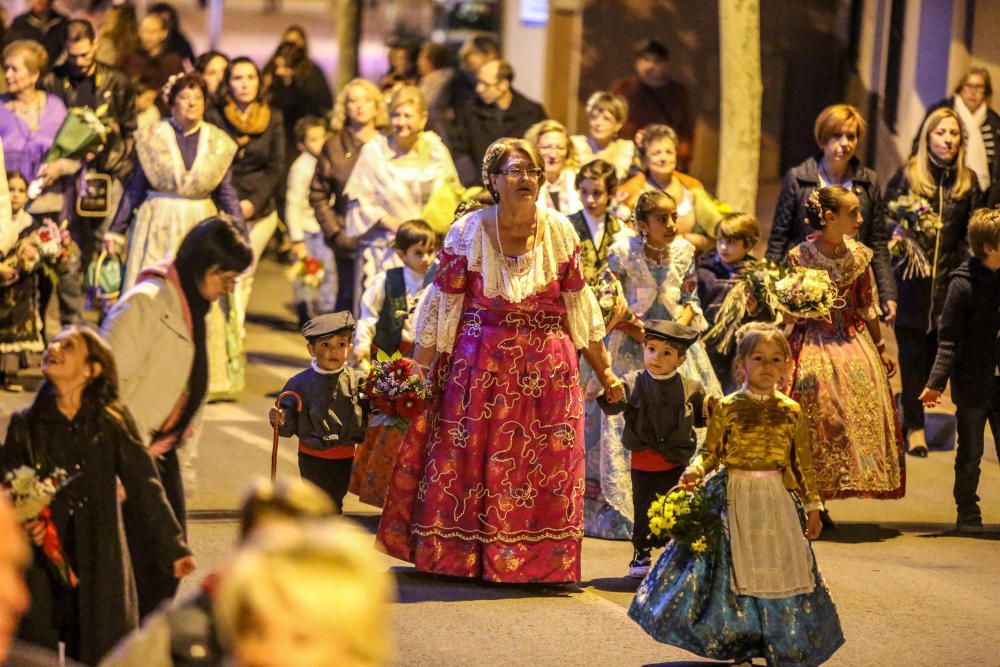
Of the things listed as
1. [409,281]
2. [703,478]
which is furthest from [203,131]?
[703,478]

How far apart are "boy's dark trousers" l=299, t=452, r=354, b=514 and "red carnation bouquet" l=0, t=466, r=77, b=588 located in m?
2.86

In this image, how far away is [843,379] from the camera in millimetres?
10375

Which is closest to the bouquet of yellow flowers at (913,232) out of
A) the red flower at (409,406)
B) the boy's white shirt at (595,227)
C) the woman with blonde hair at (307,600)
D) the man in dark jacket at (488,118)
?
the boy's white shirt at (595,227)

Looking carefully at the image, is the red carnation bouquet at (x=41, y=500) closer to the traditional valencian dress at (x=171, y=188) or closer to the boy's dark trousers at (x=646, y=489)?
the boy's dark trousers at (x=646, y=489)

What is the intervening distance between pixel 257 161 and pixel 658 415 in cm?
670

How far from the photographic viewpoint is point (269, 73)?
1830 centimetres

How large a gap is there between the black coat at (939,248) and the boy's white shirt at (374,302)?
11.6 ft

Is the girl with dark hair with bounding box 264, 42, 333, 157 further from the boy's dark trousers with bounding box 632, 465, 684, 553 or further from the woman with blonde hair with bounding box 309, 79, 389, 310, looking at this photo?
the boy's dark trousers with bounding box 632, 465, 684, 553

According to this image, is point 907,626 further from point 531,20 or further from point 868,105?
point 531,20

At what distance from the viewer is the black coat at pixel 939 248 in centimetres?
1287

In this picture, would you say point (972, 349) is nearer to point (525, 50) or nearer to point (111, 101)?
point (111, 101)

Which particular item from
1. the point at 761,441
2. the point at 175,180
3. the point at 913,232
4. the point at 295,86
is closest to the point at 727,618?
the point at 761,441

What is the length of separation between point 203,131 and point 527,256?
499 centimetres

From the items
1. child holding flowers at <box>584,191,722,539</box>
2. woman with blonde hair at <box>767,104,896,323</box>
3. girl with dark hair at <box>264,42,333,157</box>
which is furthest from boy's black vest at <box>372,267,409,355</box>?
girl with dark hair at <box>264,42,333,157</box>
